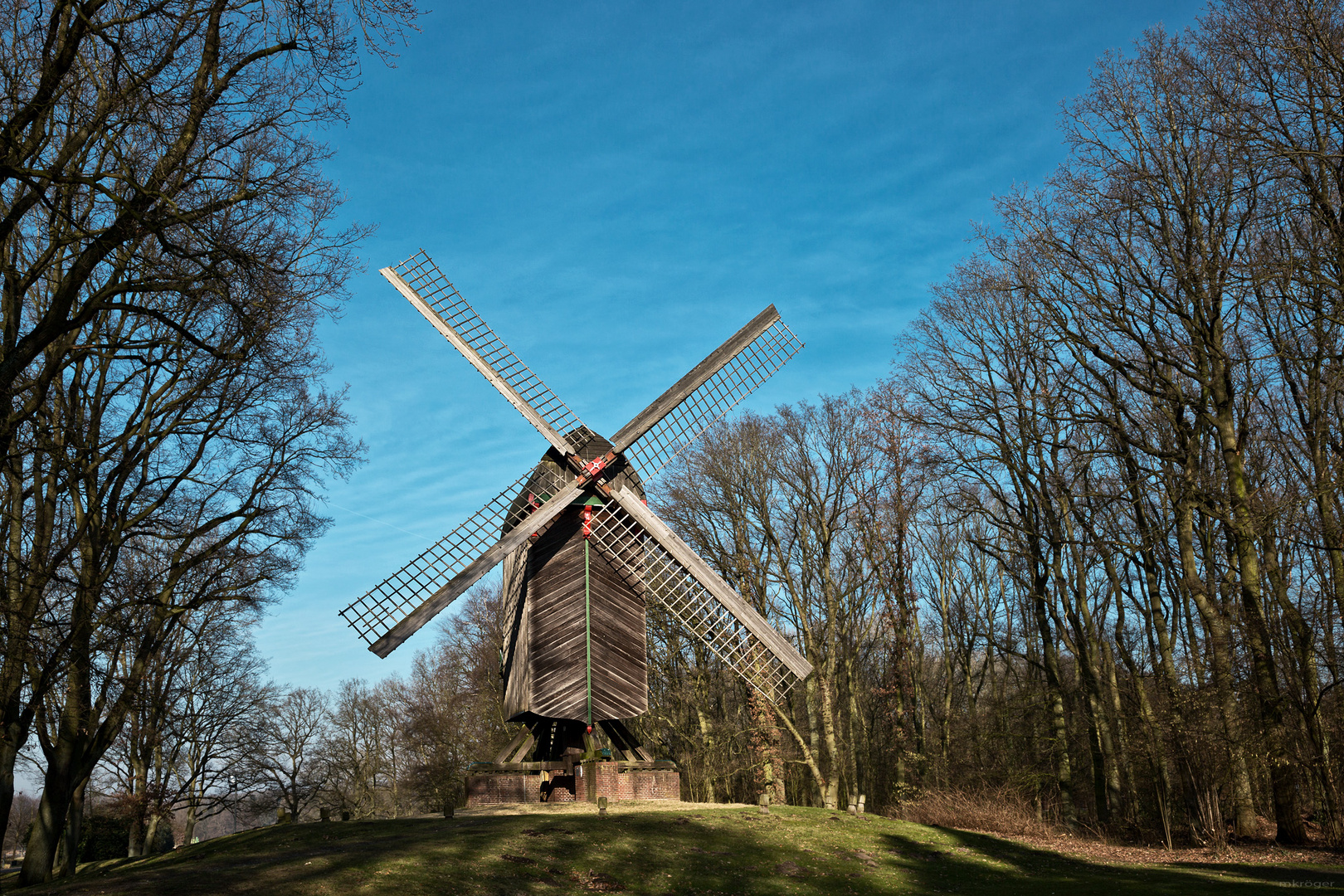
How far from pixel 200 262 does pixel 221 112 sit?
1.80 m

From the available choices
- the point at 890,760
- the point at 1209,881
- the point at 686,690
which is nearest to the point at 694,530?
the point at 686,690

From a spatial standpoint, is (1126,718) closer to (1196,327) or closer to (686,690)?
(1196,327)

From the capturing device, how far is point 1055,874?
54.4ft

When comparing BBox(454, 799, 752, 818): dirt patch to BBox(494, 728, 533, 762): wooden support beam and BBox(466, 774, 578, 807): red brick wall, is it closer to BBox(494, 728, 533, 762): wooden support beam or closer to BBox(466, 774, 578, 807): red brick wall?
BBox(466, 774, 578, 807): red brick wall

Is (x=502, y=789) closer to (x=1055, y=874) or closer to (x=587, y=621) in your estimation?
(x=587, y=621)

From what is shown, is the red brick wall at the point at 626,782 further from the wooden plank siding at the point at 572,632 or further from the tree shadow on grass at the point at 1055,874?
the tree shadow on grass at the point at 1055,874

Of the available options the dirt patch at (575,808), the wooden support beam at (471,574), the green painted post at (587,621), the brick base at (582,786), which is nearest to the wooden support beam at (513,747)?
the brick base at (582,786)

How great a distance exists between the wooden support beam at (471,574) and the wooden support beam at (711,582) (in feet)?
3.90

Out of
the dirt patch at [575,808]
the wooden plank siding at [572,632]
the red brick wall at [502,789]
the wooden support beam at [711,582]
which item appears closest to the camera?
the dirt patch at [575,808]

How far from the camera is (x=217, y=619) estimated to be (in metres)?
26.1

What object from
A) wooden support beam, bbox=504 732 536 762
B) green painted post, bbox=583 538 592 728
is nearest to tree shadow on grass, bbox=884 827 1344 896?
green painted post, bbox=583 538 592 728

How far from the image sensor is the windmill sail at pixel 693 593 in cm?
1923

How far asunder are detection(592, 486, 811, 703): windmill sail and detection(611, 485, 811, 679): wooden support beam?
17 millimetres

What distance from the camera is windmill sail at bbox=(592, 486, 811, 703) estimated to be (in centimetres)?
1923
